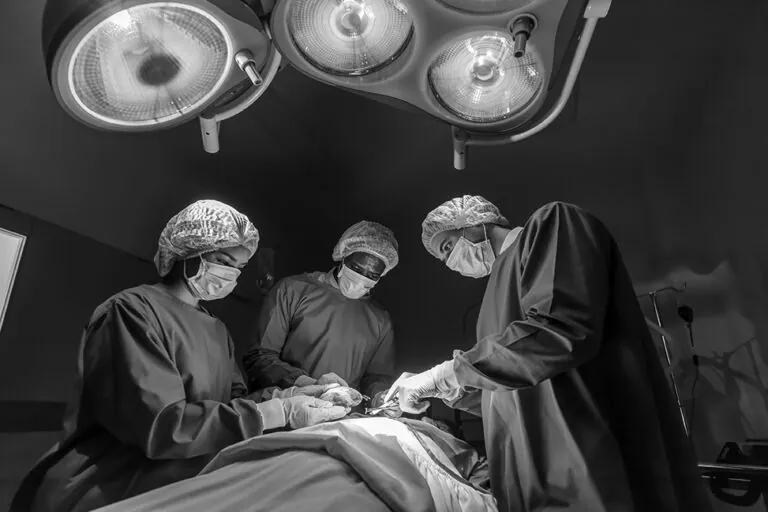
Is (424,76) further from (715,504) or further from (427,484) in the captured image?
(715,504)

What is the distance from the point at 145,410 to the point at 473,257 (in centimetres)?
132

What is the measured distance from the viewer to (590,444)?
1333 mm

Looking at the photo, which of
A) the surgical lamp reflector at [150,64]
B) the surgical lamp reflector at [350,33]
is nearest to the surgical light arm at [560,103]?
the surgical lamp reflector at [350,33]

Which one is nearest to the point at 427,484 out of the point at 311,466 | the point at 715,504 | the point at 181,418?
the point at 311,466

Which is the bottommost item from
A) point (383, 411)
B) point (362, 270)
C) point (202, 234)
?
point (383, 411)

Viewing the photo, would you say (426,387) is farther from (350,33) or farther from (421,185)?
(421,185)

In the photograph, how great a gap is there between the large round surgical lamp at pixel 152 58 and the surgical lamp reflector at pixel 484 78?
470mm

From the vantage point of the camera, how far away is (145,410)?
5.51ft

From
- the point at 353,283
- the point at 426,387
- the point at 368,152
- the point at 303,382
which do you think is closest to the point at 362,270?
the point at 353,283

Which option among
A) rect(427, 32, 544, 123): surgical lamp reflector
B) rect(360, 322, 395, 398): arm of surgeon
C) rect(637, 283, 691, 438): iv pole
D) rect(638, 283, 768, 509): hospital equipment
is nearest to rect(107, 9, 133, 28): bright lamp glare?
rect(427, 32, 544, 123): surgical lamp reflector

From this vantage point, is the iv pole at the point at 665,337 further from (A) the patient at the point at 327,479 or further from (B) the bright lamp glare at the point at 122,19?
(B) the bright lamp glare at the point at 122,19

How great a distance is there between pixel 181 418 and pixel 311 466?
25.7 inches

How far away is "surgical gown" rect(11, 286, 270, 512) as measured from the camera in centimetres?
167

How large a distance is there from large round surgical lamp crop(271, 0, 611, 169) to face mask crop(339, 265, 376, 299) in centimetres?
123
